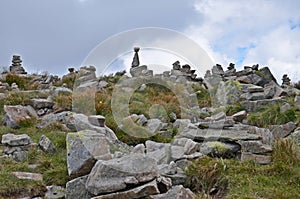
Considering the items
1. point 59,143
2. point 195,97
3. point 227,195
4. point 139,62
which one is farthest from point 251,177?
point 139,62

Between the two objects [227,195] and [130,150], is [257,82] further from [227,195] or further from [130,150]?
[227,195]

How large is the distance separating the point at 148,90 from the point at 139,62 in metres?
3.87

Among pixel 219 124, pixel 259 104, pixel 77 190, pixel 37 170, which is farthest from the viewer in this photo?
pixel 259 104

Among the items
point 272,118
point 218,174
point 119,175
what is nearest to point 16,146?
point 119,175

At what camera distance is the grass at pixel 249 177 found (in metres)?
4.97

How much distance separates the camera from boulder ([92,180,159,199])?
435 cm

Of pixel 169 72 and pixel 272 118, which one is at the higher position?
pixel 169 72

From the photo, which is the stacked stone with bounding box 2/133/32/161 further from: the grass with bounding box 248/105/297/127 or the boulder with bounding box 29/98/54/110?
the grass with bounding box 248/105/297/127

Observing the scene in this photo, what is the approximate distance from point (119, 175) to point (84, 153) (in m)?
1.10

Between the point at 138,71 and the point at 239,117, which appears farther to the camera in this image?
the point at 138,71

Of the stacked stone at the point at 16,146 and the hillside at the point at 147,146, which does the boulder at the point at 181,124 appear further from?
the stacked stone at the point at 16,146

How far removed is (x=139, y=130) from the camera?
8047 millimetres

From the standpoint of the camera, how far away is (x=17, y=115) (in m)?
9.05

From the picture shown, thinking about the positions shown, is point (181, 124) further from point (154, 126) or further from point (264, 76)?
point (264, 76)
